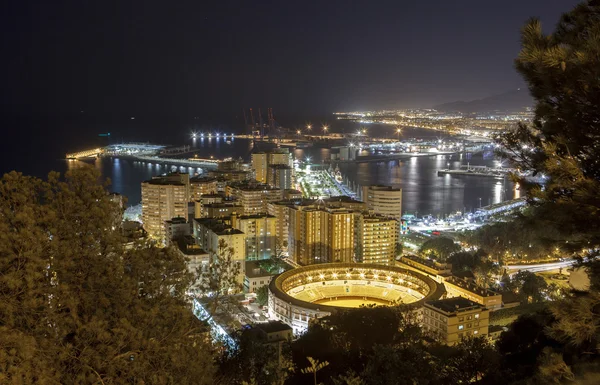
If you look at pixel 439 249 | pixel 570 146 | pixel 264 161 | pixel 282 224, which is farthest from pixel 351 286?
pixel 264 161

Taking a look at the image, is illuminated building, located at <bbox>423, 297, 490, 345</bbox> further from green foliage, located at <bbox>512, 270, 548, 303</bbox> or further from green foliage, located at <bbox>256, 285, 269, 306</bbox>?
green foliage, located at <bbox>256, 285, 269, 306</bbox>

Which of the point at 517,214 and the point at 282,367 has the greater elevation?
the point at 517,214

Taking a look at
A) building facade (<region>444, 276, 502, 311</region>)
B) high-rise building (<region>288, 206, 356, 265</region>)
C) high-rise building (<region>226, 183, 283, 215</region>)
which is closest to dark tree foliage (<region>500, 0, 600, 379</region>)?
building facade (<region>444, 276, 502, 311</region>)

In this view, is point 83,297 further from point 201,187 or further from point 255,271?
point 201,187

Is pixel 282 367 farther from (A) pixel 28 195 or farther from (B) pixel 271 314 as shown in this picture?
(B) pixel 271 314

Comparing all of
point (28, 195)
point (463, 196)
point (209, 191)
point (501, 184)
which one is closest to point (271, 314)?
point (28, 195)
